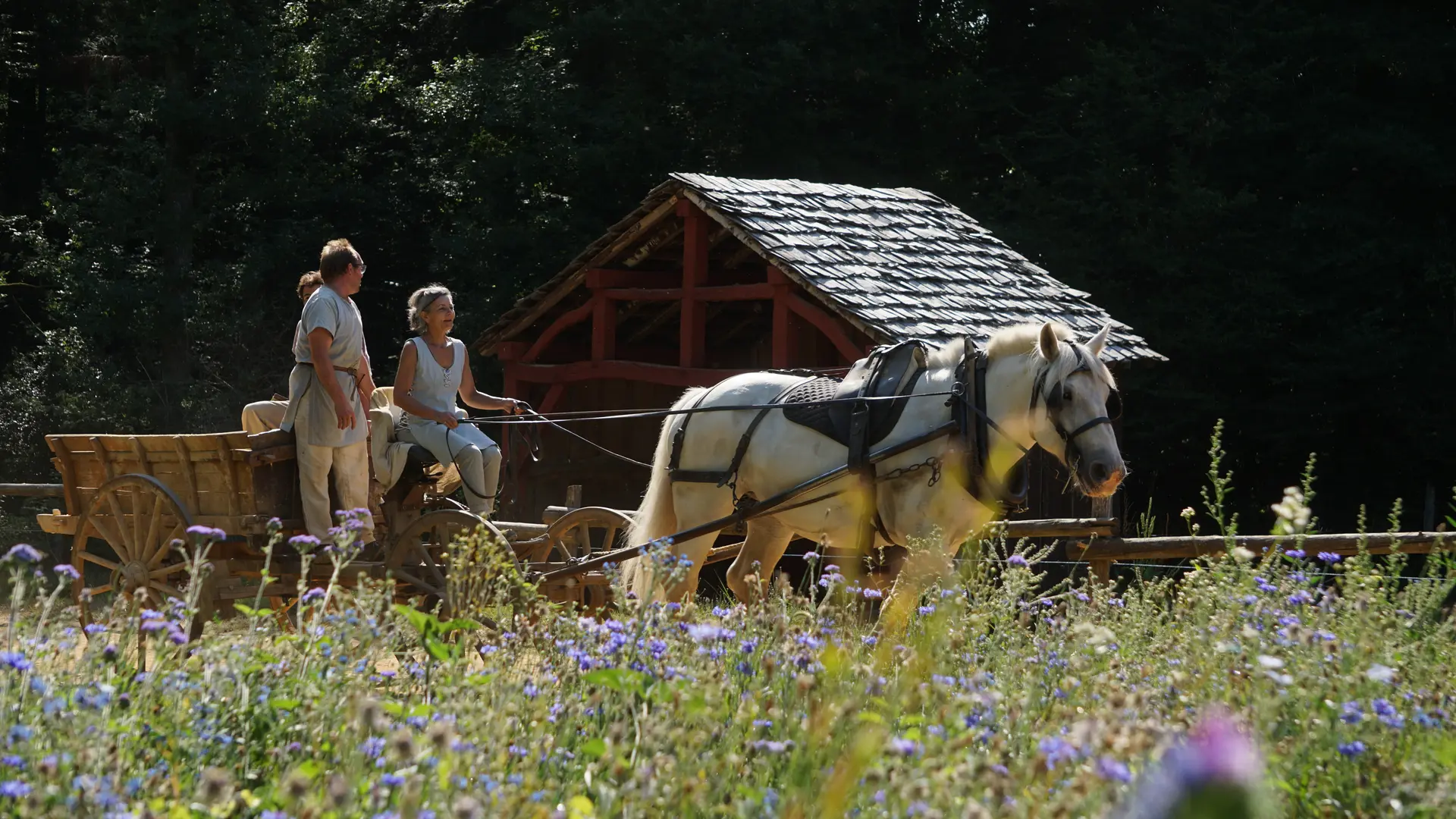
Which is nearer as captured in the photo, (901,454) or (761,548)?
(901,454)

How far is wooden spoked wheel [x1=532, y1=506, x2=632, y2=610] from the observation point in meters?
7.57

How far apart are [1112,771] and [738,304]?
1156cm

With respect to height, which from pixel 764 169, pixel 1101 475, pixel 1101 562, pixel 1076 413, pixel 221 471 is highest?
pixel 764 169

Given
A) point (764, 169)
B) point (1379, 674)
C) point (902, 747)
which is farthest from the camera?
point (764, 169)

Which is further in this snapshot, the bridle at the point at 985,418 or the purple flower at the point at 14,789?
the bridle at the point at 985,418

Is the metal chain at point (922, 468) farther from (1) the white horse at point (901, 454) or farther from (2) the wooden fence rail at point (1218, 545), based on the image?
(2) the wooden fence rail at point (1218, 545)

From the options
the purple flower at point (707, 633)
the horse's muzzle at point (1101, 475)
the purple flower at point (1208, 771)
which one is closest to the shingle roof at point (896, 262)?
the horse's muzzle at point (1101, 475)

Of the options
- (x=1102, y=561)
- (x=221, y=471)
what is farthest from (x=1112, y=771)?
(x=221, y=471)

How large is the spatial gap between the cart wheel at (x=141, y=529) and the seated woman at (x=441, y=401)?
1.31 metres

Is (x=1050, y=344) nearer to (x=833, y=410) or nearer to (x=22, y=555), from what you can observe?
(x=833, y=410)

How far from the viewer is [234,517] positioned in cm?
731

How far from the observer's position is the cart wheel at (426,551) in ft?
24.7

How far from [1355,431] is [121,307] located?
1761cm

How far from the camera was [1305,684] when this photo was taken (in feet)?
10.4
